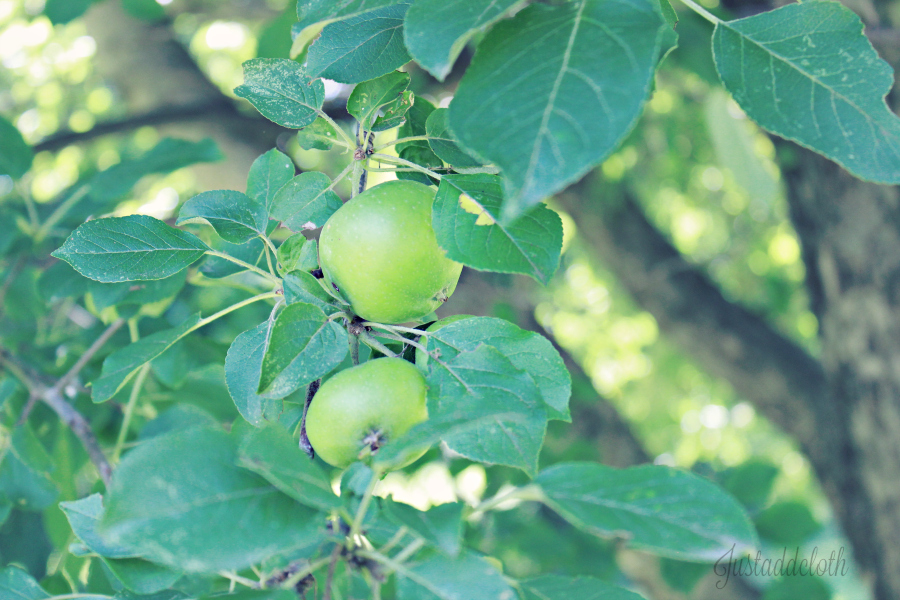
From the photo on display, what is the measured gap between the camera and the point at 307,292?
624mm

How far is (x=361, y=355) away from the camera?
0.79 meters

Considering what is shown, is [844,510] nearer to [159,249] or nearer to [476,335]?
[476,335]

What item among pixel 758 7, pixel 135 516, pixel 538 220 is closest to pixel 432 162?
pixel 538 220

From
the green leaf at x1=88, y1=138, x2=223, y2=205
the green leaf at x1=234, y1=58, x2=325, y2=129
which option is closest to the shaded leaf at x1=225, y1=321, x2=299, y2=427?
the green leaf at x1=234, y1=58, x2=325, y2=129

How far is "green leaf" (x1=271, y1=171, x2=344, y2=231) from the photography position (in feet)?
2.19

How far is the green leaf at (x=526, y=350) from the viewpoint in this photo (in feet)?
2.03

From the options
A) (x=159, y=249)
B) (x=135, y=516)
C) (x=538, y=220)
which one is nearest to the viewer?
(x=135, y=516)

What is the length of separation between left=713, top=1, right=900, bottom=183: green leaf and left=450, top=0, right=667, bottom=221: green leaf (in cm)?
14

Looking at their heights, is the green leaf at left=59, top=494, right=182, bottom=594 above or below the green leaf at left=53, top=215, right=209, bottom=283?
below

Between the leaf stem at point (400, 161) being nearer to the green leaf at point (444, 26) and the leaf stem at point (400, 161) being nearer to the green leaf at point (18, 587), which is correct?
the green leaf at point (444, 26)

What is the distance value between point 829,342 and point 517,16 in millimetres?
2229

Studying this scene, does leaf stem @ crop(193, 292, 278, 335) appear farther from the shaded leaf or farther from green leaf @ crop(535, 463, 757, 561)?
green leaf @ crop(535, 463, 757, 561)

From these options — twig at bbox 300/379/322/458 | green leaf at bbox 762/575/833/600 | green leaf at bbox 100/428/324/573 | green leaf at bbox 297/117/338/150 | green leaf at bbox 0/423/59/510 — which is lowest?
green leaf at bbox 762/575/833/600

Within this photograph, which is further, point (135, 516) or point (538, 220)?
point (538, 220)
